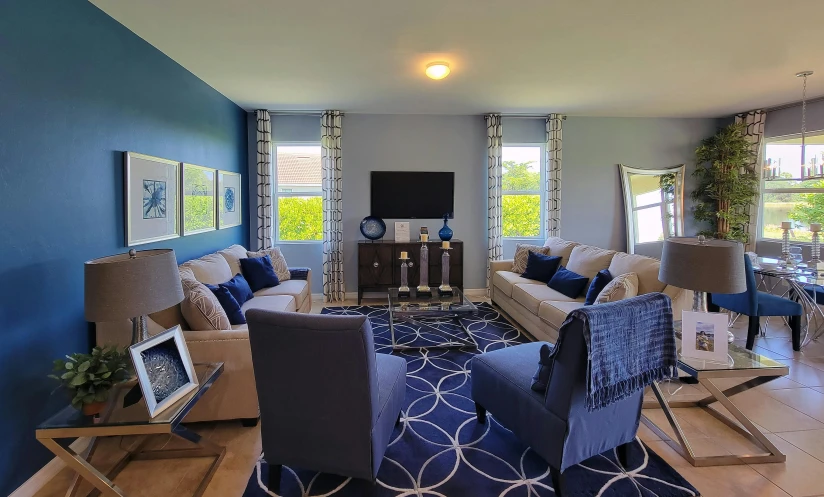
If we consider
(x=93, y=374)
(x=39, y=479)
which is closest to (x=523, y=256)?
(x=93, y=374)

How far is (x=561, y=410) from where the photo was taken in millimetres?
1793

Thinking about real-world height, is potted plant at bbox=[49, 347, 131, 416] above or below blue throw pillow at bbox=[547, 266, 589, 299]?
below

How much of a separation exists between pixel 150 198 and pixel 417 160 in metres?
3.40

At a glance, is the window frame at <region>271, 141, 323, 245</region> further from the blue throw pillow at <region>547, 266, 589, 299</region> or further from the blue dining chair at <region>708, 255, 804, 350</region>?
the blue dining chair at <region>708, 255, 804, 350</region>

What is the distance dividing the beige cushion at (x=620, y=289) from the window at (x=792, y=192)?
120 inches

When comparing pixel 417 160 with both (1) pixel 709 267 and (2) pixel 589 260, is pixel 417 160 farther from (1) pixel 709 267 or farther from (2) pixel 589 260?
(1) pixel 709 267

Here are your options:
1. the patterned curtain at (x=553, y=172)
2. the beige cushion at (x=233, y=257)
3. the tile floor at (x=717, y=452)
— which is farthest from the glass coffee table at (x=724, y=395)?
the beige cushion at (x=233, y=257)

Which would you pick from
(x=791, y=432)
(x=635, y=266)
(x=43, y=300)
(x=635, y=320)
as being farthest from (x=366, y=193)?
(x=791, y=432)

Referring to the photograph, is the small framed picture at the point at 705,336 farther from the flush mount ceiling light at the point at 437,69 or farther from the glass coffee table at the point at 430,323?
the flush mount ceiling light at the point at 437,69

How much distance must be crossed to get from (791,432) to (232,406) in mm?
3405

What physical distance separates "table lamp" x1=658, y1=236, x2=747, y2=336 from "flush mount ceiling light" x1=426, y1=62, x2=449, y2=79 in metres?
2.26

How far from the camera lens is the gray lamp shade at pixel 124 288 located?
184cm

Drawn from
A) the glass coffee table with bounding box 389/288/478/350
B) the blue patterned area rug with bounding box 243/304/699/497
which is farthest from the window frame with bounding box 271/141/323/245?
the blue patterned area rug with bounding box 243/304/699/497

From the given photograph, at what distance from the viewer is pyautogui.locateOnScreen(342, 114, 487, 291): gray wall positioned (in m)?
5.51
